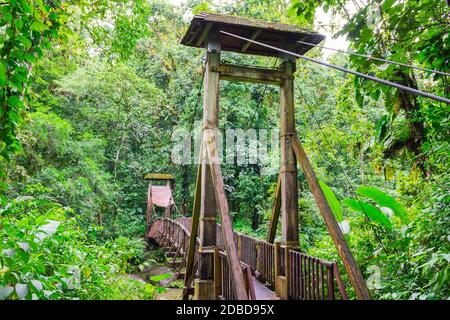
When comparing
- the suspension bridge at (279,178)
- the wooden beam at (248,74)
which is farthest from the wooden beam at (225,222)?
the wooden beam at (248,74)

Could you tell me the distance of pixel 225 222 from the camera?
2.95 m

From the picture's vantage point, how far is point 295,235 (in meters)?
3.62

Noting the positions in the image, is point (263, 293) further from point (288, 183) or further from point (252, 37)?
point (252, 37)

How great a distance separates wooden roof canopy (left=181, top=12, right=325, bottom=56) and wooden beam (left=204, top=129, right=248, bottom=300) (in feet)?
3.88

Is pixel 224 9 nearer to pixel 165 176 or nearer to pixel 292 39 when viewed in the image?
pixel 165 176

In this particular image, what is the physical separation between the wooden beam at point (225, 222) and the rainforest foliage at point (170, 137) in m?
0.75

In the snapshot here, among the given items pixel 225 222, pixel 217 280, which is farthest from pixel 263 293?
pixel 225 222

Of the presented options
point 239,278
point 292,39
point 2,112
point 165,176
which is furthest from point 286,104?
point 165,176

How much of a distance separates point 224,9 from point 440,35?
951cm

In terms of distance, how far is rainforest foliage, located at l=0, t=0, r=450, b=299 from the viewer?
201cm

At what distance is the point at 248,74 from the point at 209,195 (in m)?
1.49

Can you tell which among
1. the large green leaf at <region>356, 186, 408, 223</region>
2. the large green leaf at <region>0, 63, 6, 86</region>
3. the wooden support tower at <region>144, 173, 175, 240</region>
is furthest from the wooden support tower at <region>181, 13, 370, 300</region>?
the wooden support tower at <region>144, 173, 175, 240</region>

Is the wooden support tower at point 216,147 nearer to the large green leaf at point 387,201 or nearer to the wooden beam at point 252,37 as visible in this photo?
the wooden beam at point 252,37
